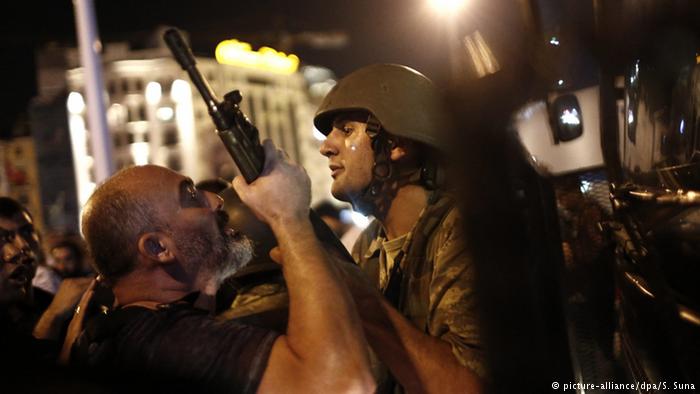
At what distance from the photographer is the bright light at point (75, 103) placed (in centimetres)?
7431

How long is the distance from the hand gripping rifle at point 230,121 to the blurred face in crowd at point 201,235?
1.09 feet

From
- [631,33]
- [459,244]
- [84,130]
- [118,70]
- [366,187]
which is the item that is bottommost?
[459,244]

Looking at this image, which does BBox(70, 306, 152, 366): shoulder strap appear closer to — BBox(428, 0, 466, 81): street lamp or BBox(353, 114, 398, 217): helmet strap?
BBox(353, 114, 398, 217): helmet strap

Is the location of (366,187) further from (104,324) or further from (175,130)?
(175,130)

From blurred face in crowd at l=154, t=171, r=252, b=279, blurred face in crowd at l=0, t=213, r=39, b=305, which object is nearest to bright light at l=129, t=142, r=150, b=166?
blurred face in crowd at l=0, t=213, r=39, b=305

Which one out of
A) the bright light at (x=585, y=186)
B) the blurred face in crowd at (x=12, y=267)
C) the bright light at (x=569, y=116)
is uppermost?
the bright light at (x=569, y=116)

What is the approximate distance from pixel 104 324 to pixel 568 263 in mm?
1554

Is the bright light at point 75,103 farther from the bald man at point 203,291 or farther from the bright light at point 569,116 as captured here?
the bright light at point 569,116

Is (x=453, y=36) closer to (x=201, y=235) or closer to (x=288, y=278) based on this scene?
(x=201, y=235)

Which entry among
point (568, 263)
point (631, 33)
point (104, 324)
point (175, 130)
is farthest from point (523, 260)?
point (175, 130)

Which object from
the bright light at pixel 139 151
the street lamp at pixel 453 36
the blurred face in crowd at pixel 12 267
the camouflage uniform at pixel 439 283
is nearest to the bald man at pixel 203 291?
the camouflage uniform at pixel 439 283

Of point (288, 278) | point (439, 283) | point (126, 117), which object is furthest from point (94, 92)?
point (126, 117)

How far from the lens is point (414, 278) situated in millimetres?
3025

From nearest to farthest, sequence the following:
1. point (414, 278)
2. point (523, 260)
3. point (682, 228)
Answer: point (682, 228) < point (523, 260) < point (414, 278)
